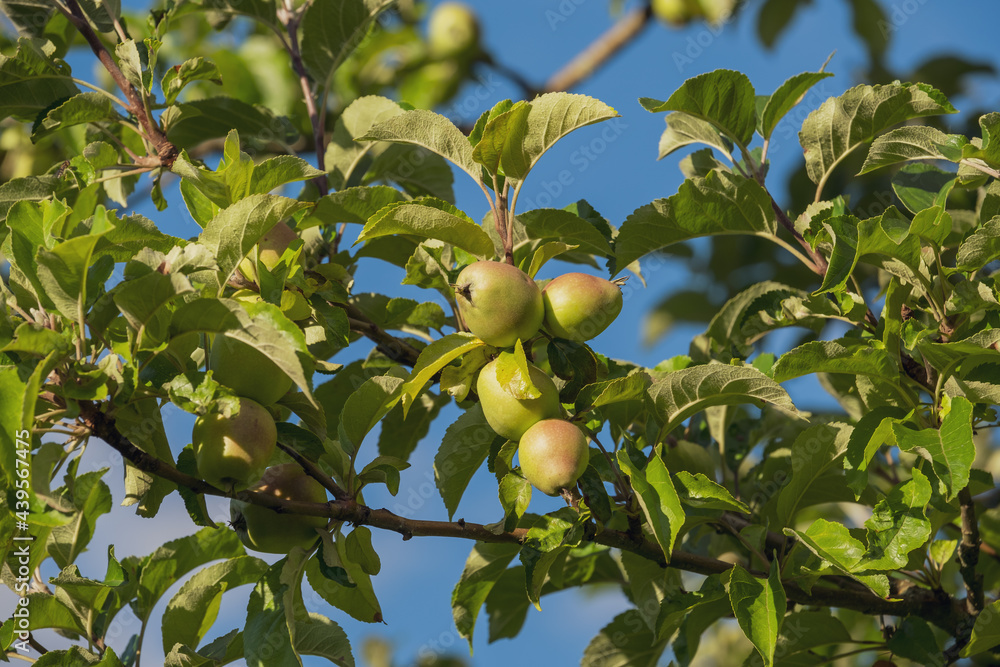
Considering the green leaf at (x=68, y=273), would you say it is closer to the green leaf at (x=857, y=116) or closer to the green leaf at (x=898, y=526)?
the green leaf at (x=898, y=526)

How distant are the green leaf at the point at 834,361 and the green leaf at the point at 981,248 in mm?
222

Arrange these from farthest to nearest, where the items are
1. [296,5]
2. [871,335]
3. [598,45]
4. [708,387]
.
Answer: [598,45], [296,5], [871,335], [708,387]

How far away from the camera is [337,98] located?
378 centimetres

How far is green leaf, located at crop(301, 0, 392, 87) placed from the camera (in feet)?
7.93

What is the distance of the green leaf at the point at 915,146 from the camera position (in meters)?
1.70

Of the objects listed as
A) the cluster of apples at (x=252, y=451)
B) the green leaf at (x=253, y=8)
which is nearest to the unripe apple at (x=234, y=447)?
the cluster of apples at (x=252, y=451)

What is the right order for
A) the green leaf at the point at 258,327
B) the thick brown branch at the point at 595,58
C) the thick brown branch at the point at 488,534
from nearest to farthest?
the green leaf at the point at 258,327 < the thick brown branch at the point at 488,534 < the thick brown branch at the point at 595,58

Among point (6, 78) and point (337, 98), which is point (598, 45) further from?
point (6, 78)

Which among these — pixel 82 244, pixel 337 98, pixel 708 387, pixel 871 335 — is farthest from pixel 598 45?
pixel 82 244

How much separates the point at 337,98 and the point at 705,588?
280cm

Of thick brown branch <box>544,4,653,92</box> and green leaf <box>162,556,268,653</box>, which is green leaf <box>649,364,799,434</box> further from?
thick brown branch <box>544,4,653,92</box>

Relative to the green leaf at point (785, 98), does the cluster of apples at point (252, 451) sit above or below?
below

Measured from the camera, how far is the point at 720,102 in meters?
1.85

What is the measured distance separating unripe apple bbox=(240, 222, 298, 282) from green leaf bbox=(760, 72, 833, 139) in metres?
1.06
